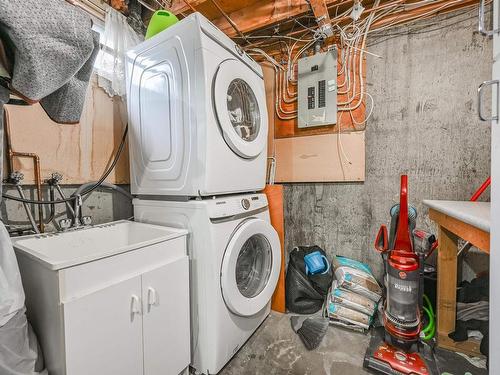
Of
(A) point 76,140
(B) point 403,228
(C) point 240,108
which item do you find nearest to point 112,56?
(A) point 76,140

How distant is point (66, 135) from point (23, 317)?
3.49ft

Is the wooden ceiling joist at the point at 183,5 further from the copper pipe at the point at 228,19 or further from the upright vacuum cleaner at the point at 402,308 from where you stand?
the upright vacuum cleaner at the point at 402,308

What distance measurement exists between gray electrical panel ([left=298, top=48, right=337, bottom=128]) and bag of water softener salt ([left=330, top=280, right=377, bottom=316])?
4.34 feet

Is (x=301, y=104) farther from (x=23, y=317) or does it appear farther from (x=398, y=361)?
(x=23, y=317)

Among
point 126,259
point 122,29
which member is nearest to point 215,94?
point 126,259

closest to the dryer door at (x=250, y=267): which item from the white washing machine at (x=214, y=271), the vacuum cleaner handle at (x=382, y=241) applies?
the white washing machine at (x=214, y=271)

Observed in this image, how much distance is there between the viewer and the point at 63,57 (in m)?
0.62

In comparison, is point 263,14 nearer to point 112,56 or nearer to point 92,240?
point 112,56

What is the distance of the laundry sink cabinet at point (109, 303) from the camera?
2.45ft

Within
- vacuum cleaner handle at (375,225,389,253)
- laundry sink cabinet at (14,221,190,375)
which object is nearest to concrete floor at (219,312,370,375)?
laundry sink cabinet at (14,221,190,375)

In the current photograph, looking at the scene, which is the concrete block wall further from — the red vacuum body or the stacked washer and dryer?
the stacked washer and dryer

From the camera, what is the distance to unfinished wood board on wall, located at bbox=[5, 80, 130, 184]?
1235mm

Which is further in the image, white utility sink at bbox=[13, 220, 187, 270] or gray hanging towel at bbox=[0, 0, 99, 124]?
white utility sink at bbox=[13, 220, 187, 270]

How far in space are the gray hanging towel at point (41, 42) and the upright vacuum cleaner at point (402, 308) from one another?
1.53 meters
